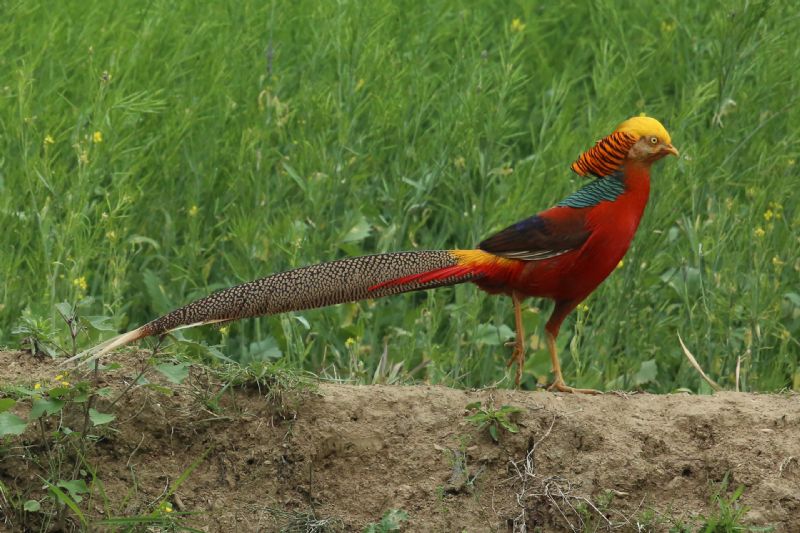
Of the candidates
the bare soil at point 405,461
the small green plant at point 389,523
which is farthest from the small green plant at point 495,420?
the small green plant at point 389,523

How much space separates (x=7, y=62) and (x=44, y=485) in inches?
108

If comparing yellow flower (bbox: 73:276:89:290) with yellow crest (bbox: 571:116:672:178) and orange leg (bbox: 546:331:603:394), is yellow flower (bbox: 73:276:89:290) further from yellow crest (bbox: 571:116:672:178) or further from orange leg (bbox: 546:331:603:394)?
yellow crest (bbox: 571:116:672:178)

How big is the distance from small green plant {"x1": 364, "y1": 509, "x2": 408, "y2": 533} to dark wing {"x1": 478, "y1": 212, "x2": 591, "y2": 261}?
97cm

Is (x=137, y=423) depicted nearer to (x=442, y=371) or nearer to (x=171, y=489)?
(x=171, y=489)

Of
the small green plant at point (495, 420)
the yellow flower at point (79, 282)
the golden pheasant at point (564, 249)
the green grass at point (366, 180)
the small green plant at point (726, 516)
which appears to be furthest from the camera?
the green grass at point (366, 180)

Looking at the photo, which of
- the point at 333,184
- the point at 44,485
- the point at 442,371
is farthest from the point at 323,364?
the point at 44,485

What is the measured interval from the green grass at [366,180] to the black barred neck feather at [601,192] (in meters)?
0.67

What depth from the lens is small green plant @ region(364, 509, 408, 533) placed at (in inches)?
124

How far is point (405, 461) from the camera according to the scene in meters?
3.28

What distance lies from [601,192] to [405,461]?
1076mm

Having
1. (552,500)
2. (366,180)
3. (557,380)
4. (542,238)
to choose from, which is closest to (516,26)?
(366,180)

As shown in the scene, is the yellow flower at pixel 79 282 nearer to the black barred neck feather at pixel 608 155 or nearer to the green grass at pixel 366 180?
the green grass at pixel 366 180

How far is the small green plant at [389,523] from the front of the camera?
3141mm

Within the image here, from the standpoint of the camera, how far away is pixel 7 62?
529cm
